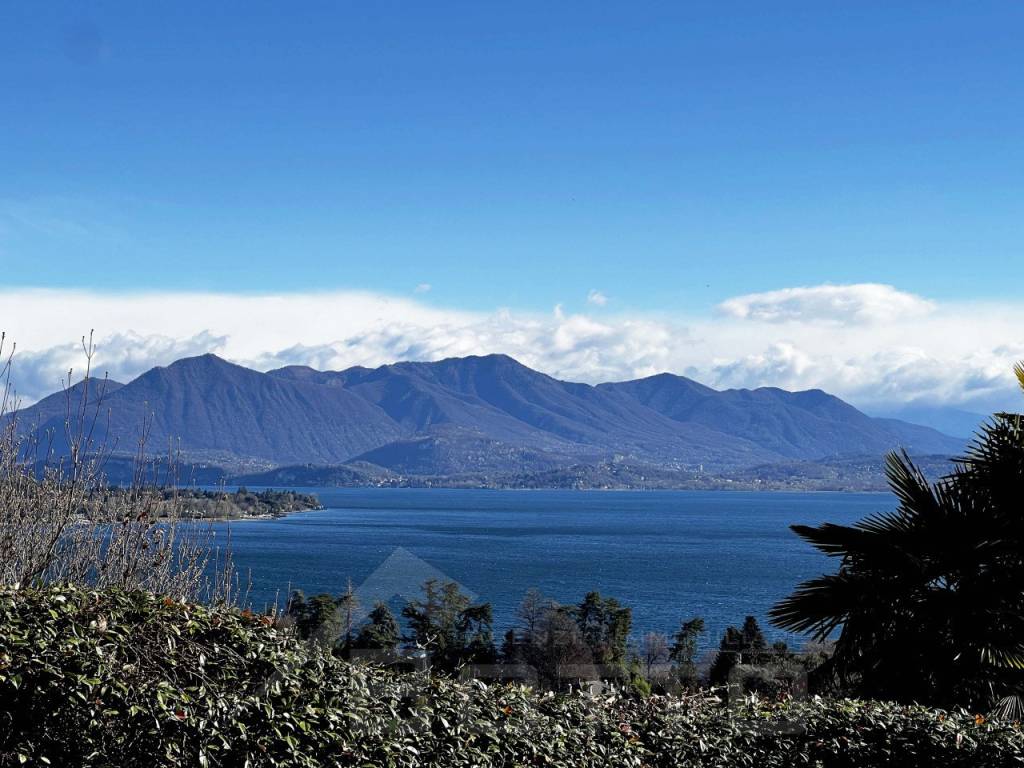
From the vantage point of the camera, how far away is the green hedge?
3.91m

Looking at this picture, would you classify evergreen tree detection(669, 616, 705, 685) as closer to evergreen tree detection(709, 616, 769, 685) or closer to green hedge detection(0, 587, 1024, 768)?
evergreen tree detection(709, 616, 769, 685)

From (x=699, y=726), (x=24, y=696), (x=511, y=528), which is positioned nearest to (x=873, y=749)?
(x=699, y=726)

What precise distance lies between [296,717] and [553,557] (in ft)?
247

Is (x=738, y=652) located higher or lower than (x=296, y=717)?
lower

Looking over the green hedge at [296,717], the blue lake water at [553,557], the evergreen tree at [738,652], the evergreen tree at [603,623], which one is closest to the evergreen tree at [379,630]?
the blue lake water at [553,557]

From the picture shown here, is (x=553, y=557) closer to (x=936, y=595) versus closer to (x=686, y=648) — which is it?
(x=686, y=648)

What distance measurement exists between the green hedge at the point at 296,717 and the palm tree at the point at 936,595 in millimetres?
1135

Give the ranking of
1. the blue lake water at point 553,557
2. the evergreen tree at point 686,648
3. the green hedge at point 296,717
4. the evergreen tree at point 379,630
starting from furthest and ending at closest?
the blue lake water at point 553,557, the evergreen tree at point 686,648, the evergreen tree at point 379,630, the green hedge at point 296,717

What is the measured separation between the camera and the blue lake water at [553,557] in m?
50.8

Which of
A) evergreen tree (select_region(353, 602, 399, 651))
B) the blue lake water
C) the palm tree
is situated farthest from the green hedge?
evergreen tree (select_region(353, 602, 399, 651))

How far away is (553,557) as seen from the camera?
7812 cm

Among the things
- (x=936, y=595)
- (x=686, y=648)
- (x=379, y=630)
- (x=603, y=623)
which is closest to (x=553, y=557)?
(x=603, y=623)

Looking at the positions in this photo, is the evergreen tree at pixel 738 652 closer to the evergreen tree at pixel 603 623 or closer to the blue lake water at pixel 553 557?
the evergreen tree at pixel 603 623

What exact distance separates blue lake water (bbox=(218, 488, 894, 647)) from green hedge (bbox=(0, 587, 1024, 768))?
37.4 feet
